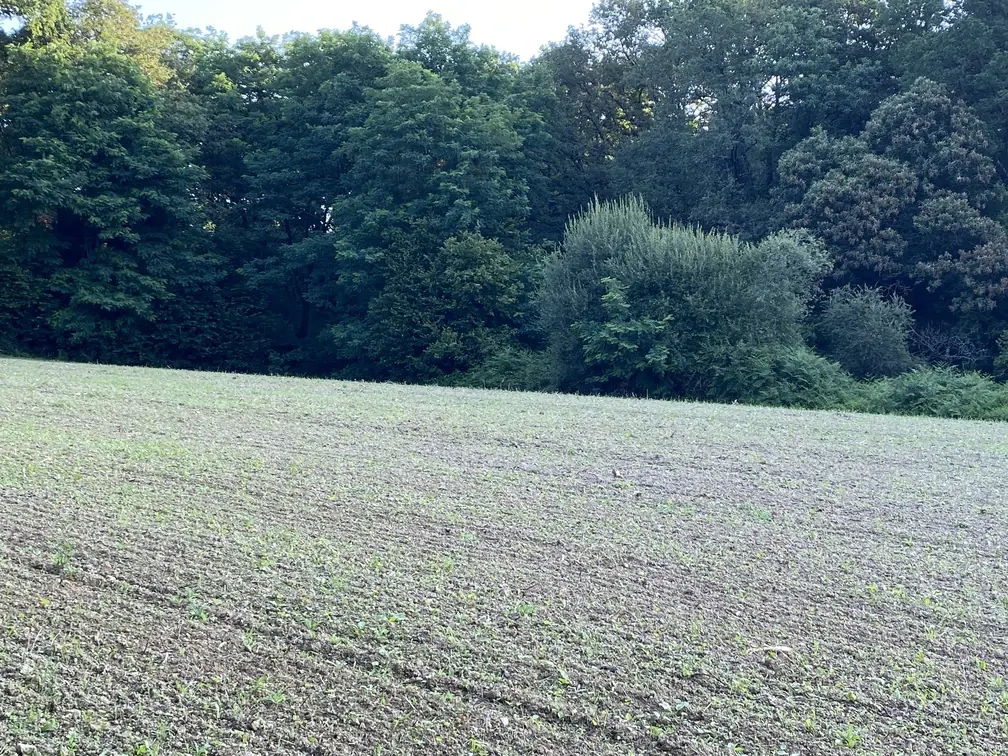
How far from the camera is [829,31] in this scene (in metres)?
27.5

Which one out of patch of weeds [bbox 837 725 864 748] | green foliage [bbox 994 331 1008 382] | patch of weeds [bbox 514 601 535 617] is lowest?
patch of weeds [bbox 837 725 864 748]

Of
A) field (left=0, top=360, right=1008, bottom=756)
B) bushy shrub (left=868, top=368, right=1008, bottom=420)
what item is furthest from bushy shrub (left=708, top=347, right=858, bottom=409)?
field (left=0, top=360, right=1008, bottom=756)

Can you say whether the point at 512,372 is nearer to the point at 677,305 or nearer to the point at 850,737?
the point at 677,305

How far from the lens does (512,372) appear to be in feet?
86.1

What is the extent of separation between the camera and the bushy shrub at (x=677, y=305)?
72.9 feet

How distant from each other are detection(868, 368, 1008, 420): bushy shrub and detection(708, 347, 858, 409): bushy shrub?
75cm

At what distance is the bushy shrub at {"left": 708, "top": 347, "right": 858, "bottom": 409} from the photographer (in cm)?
2088

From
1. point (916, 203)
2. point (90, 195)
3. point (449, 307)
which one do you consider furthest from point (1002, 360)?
point (90, 195)

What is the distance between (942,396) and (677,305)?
603 cm

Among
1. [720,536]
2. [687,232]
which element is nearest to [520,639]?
[720,536]

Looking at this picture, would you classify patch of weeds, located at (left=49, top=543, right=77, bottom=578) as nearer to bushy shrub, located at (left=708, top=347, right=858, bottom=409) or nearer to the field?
the field

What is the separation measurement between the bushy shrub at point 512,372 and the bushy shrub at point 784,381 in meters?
4.91

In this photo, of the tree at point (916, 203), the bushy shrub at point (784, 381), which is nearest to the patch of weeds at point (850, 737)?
the bushy shrub at point (784, 381)

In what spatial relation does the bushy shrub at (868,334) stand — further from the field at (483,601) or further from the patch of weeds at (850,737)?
the patch of weeds at (850,737)
